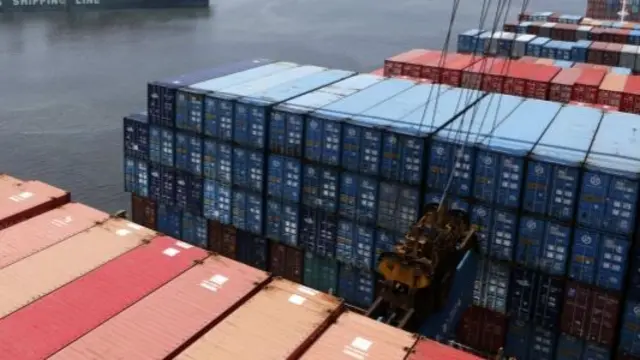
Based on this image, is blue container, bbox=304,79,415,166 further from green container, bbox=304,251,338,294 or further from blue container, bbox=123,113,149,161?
blue container, bbox=123,113,149,161

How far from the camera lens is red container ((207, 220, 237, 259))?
25.7m

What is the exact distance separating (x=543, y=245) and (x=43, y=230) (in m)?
13.9

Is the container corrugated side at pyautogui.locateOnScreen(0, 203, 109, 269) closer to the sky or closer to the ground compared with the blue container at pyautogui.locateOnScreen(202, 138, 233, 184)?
closer to the ground

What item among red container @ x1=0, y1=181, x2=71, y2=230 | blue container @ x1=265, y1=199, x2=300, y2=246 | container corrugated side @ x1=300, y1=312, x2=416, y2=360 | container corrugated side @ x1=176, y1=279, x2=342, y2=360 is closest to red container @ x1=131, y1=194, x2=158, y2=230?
blue container @ x1=265, y1=199, x2=300, y2=246

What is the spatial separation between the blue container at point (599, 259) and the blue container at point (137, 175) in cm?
1617

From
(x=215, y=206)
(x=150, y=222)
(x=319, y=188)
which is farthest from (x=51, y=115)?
(x=319, y=188)

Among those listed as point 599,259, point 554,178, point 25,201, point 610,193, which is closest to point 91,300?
point 25,201

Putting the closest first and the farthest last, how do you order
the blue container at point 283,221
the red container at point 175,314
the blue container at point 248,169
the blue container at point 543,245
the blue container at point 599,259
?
the red container at point 175,314, the blue container at point 599,259, the blue container at point 543,245, the blue container at point 283,221, the blue container at point 248,169

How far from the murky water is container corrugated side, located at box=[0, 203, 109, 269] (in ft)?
66.5

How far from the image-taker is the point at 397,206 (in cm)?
2152

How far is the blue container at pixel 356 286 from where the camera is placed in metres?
23.1

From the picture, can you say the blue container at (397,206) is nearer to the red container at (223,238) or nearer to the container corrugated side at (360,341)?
the red container at (223,238)

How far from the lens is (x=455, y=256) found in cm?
1667

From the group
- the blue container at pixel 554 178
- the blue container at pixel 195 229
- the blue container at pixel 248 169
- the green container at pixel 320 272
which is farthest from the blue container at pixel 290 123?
the blue container at pixel 554 178
